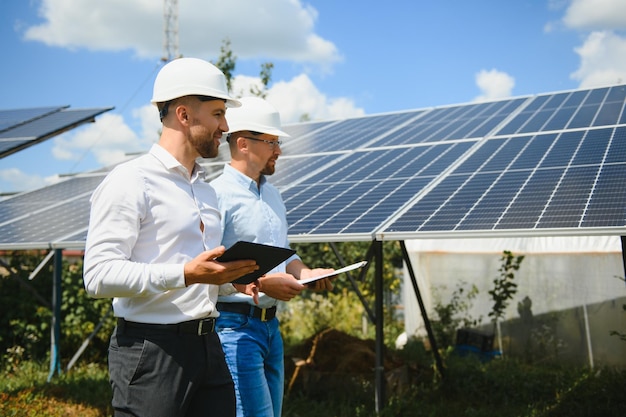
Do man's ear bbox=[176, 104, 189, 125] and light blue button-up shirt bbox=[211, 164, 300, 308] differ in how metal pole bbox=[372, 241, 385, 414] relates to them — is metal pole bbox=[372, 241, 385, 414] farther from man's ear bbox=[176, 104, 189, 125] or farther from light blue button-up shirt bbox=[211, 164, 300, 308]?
man's ear bbox=[176, 104, 189, 125]

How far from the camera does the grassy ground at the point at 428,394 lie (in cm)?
705

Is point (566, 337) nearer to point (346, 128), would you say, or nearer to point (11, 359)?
point (346, 128)

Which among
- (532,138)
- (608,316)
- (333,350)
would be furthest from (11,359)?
(608,316)

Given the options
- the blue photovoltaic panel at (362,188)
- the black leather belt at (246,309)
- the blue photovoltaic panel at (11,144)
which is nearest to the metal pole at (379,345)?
the blue photovoltaic panel at (362,188)

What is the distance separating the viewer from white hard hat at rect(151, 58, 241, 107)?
287 cm

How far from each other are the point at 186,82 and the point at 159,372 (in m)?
1.17

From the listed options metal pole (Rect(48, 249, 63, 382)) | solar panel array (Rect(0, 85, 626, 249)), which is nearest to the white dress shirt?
solar panel array (Rect(0, 85, 626, 249))

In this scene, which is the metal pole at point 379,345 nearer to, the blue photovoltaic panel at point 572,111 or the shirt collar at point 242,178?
the shirt collar at point 242,178

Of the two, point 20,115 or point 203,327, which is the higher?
point 20,115

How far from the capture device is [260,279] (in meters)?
3.50

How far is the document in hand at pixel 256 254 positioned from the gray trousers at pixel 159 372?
15.1 inches

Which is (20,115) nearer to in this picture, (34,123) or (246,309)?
(34,123)

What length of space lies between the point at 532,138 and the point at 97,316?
6.71 meters

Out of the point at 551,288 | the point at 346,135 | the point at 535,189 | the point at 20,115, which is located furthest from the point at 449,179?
the point at 20,115
